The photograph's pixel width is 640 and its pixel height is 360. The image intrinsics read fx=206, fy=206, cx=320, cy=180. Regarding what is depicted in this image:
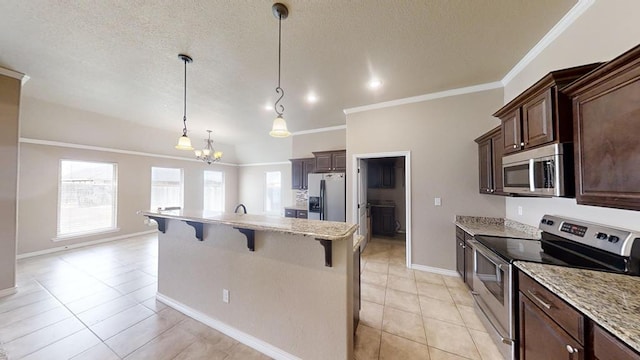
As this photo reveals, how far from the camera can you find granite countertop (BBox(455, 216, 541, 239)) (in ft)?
7.89

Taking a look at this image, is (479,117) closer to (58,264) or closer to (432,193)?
(432,193)

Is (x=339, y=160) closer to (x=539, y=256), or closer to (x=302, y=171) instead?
(x=302, y=171)

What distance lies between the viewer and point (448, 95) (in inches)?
133

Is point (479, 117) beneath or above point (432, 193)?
above

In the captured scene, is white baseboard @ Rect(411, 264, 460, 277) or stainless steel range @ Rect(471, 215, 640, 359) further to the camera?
white baseboard @ Rect(411, 264, 460, 277)

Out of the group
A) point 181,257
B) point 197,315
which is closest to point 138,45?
point 181,257

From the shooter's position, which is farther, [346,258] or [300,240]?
[300,240]

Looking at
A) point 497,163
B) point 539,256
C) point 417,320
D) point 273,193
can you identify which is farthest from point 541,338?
point 273,193

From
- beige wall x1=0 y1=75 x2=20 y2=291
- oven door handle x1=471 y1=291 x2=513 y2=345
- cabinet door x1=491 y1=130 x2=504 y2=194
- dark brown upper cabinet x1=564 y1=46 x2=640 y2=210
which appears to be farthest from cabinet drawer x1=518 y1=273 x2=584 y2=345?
beige wall x1=0 y1=75 x2=20 y2=291

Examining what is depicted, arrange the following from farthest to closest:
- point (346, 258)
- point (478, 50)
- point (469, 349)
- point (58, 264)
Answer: point (58, 264) < point (478, 50) < point (469, 349) < point (346, 258)

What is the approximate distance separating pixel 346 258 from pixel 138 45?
3101 millimetres

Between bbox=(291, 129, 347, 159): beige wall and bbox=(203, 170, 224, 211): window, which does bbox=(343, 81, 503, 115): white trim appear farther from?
bbox=(203, 170, 224, 211): window

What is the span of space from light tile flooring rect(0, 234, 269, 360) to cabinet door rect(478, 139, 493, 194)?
11.1 feet

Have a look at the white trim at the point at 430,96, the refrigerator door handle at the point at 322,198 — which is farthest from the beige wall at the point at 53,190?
the white trim at the point at 430,96
